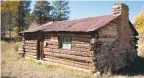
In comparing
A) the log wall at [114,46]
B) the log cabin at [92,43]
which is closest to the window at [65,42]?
the log cabin at [92,43]

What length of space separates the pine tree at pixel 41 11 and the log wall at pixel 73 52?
30.3 m

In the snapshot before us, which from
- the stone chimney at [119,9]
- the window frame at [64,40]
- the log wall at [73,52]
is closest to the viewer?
the log wall at [73,52]

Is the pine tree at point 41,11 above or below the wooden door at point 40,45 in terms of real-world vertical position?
above

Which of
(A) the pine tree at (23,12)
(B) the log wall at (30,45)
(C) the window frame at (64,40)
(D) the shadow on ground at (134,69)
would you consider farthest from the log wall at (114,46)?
(A) the pine tree at (23,12)

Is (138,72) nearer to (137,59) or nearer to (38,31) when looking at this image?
→ (137,59)

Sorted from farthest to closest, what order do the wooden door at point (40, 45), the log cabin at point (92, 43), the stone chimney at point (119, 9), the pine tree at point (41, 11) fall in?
1. the pine tree at point (41, 11)
2. the wooden door at point (40, 45)
3. the stone chimney at point (119, 9)
4. the log cabin at point (92, 43)

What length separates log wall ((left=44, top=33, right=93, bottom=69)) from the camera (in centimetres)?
1361

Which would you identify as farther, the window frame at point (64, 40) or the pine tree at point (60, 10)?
the pine tree at point (60, 10)

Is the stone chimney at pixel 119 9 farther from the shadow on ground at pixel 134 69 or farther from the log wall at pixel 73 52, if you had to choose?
the shadow on ground at pixel 134 69

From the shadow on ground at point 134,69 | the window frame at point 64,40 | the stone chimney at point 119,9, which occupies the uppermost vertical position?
the stone chimney at point 119,9

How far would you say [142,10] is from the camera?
1880 inches

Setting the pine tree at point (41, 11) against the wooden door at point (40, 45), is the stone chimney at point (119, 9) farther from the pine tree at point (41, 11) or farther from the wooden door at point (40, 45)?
the pine tree at point (41, 11)

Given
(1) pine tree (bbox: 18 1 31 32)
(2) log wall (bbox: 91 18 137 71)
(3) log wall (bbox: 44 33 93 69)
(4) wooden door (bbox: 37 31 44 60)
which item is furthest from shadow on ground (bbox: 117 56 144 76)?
(1) pine tree (bbox: 18 1 31 32)

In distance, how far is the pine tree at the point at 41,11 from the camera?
4606 cm
